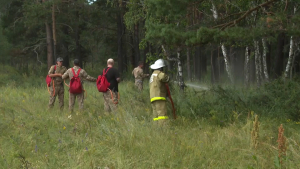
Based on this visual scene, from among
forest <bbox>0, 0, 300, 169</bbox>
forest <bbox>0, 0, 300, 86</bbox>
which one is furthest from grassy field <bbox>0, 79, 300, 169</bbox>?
forest <bbox>0, 0, 300, 86</bbox>

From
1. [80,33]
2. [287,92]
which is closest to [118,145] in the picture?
[287,92]

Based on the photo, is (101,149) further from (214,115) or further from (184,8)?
A: (184,8)

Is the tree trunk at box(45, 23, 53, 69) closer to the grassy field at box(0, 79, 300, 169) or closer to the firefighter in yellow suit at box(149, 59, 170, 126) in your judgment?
the grassy field at box(0, 79, 300, 169)

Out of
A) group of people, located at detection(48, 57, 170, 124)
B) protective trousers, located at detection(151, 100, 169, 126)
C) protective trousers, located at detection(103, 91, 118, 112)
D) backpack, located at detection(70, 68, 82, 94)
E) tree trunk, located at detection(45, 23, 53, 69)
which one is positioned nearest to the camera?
protective trousers, located at detection(151, 100, 169, 126)

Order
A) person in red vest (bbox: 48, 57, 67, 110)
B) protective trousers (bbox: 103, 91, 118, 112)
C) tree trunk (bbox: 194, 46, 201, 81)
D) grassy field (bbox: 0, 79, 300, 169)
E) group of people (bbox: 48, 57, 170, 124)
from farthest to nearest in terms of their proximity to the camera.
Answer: tree trunk (bbox: 194, 46, 201, 81)
person in red vest (bbox: 48, 57, 67, 110)
protective trousers (bbox: 103, 91, 118, 112)
group of people (bbox: 48, 57, 170, 124)
grassy field (bbox: 0, 79, 300, 169)

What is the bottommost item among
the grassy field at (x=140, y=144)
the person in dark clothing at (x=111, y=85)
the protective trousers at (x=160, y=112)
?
the grassy field at (x=140, y=144)

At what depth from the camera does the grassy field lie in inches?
201

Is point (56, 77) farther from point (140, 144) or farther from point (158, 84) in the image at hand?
point (140, 144)

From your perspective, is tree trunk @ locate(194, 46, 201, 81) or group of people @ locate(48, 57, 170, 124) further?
tree trunk @ locate(194, 46, 201, 81)

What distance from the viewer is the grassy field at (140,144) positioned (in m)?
5.11

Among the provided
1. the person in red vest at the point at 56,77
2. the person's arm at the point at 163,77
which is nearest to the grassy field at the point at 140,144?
the person's arm at the point at 163,77

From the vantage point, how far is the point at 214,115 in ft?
26.0

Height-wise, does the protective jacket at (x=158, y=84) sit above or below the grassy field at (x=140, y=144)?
above

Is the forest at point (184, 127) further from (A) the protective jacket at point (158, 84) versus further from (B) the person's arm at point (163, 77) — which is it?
(B) the person's arm at point (163, 77)
